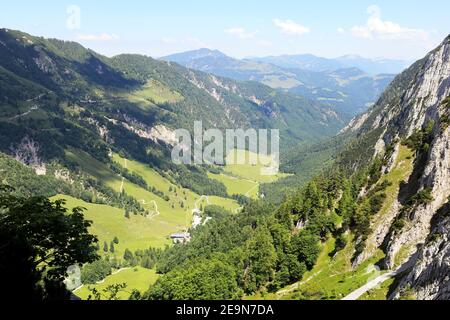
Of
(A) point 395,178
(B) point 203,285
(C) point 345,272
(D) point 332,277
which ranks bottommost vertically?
(B) point 203,285

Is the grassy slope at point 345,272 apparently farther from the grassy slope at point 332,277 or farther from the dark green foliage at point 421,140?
the dark green foliage at point 421,140

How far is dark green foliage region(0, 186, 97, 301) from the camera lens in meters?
33.9

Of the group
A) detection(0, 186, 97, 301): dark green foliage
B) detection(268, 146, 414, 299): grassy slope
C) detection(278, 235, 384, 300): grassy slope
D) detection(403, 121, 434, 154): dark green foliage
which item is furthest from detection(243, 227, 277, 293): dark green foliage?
detection(0, 186, 97, 301): dark green foliage

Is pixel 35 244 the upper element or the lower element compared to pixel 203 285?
upper

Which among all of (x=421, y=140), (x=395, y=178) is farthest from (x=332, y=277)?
(x=421, y=140)

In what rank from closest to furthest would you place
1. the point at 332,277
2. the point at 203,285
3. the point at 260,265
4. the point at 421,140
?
the point at 332,277, the point at 203,285, the point at 421,140, the point at 260,265

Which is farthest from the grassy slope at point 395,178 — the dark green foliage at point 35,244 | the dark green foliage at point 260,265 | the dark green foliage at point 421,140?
the dark green foliage at point 35,244

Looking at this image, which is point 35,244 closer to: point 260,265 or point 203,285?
point 203,285

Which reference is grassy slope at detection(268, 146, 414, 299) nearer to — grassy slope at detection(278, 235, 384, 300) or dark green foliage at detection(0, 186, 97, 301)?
grassy slope at detection(278, 235, 384, 300)

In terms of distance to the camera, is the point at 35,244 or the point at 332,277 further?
the point at 332,277

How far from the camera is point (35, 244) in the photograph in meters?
35.1

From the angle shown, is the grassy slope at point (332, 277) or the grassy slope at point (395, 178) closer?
the grassy slope at point (332, 277)

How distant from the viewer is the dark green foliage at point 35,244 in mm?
33906

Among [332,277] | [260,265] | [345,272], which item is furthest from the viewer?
[260,265]
